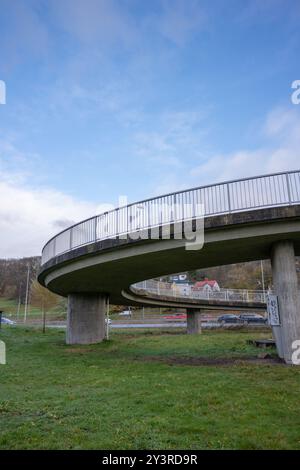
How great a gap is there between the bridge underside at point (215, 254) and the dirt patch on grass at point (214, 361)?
109 cm

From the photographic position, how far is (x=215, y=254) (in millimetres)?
15430

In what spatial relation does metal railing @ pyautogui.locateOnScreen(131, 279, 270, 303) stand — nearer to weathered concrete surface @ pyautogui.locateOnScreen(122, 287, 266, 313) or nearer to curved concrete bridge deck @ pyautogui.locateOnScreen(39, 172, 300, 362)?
weathered concrete surface @ pyautogui.locateOnScreen(122, 287, 266, 313)

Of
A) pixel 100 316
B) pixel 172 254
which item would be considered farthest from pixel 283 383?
pixel 100 316

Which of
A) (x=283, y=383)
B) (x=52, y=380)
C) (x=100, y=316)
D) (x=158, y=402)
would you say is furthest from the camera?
(x=100, y=316)

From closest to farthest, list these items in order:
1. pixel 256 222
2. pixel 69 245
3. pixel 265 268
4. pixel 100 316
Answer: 1. pixel 256 222
2. pixel 69 245
3. pixel 100 316
4. pixel 265 268

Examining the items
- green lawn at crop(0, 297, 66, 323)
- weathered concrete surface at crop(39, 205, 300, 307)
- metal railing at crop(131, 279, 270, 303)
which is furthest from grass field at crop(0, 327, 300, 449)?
green lawn at crop(0, 297, 66, 323)

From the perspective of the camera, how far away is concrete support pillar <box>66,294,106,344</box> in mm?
22719

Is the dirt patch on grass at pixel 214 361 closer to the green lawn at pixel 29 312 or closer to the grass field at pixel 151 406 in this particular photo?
the grass field at pixel 151 406

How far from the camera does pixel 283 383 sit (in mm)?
9297

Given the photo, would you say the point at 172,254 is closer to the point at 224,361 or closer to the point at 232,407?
the point at 224,361

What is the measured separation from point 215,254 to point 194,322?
22.2 meters

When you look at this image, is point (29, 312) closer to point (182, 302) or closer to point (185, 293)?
point (182, 302)

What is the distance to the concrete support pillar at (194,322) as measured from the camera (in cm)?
3584
